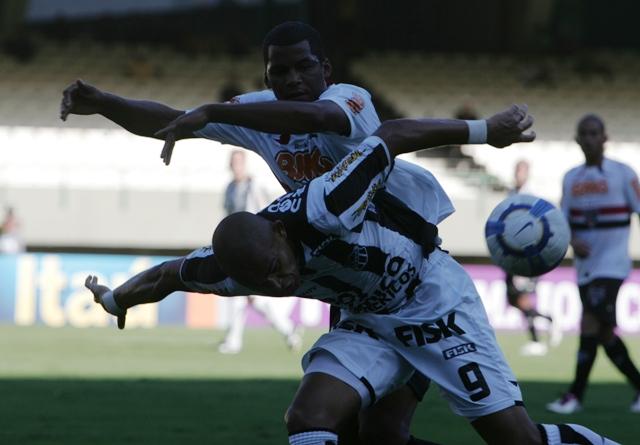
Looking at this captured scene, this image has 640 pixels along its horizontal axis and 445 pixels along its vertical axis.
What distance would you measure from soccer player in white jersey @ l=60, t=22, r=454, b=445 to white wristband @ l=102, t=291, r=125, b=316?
729 millimetres

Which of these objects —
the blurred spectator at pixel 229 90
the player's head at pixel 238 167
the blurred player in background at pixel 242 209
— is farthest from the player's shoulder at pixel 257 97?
the blurred spectator at pixel 229 90

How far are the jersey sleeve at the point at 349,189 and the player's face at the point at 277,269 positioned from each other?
0.14 m

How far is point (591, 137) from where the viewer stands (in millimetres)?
10047

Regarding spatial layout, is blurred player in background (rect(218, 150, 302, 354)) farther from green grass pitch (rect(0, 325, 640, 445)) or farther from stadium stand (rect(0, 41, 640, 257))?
stadium stand (rect(0, 41, 640, 257))

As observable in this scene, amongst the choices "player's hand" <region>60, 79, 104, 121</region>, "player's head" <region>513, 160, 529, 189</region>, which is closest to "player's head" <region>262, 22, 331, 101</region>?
"player's hand" <region>60, 79, 104, 121</region>

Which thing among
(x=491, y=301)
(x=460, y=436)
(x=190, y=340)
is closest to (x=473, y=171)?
(x=491, y=301)

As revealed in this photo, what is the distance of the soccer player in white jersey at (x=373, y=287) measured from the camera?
469cm

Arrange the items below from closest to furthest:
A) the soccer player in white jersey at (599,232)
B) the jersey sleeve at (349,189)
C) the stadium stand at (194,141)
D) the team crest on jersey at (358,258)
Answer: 1. the jersey sleeve at (349,189)
2. the team crest on jersey at (358,258)
3. the soccer player in white jersey at (599,232)
4. the stadium stand at (194,141)

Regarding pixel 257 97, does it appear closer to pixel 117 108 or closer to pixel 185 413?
pixel 117 108

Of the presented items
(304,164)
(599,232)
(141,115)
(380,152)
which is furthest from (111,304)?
(599,232)

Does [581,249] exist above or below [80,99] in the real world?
below

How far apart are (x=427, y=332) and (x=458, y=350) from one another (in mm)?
146

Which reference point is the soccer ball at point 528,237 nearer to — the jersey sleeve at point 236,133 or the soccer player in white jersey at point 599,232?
the jersey sleeve at point 236,133

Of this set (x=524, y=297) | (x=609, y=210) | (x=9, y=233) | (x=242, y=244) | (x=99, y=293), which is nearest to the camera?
(x=242, y=244)
